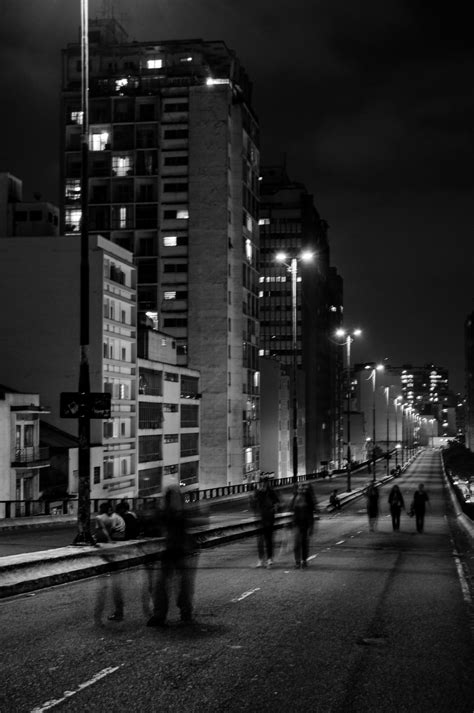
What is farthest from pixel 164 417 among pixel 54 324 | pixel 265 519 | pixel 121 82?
pixel 265 519

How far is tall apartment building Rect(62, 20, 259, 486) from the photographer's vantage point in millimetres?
99062

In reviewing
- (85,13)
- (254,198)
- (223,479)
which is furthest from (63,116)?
(85,13)

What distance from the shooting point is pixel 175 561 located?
12039 millimetres

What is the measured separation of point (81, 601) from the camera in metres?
13.4

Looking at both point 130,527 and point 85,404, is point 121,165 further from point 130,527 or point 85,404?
point 85,404

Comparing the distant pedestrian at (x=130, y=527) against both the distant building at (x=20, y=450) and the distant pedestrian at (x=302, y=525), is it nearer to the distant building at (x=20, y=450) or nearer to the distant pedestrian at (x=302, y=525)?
the distant pedestrian at (x=302, y=525)

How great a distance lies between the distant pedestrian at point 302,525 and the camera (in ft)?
62.5

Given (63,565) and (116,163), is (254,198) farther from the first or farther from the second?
(63,565)

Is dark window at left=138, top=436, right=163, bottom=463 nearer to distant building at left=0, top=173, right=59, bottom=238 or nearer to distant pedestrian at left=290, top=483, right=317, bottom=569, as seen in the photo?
distant building at left=0, top=173, right=59, bottom=238

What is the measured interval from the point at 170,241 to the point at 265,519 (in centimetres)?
8193

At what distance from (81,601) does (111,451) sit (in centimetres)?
5401

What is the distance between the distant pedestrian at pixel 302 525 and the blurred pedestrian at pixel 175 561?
6942mm

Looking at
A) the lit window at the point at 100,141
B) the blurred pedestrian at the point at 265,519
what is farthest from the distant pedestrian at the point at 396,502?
the lit window at the point at 100,141

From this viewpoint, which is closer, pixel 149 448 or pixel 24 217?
pixel 149 448
